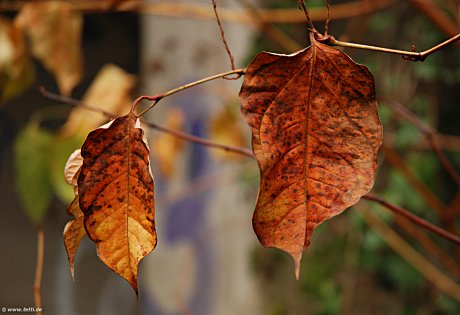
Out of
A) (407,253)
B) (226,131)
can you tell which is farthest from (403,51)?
(407,253)

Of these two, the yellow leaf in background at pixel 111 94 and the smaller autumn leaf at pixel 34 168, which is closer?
the smaller autumn leaf at pixel 34 168

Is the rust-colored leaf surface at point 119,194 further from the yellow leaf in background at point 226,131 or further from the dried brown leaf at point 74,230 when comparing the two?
the yellow leaf in background at point 226,131

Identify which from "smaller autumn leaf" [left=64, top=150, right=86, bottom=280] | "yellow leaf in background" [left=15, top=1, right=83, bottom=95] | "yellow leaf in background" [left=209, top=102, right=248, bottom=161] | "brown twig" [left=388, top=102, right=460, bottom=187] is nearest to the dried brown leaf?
"smaller autumn leaf" [left=64, top=150, right=86, bottom=280]

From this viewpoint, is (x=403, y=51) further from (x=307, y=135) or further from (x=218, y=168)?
(x=218, y=168)

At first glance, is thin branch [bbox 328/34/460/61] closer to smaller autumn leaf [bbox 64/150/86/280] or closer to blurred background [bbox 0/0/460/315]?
smaller autumn leaf [bbox 64/150/86/280]

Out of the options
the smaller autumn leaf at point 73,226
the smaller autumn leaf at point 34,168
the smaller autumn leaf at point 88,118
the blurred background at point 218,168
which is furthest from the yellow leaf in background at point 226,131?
the smaller autumn leaf at point 73,226

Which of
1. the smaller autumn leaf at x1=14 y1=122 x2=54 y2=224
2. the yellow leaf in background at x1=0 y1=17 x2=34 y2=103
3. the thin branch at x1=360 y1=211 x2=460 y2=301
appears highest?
the yellow leaf in background at x1=0 y1=17 x2=34 y2=103

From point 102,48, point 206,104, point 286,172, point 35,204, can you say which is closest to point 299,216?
point 286,172
